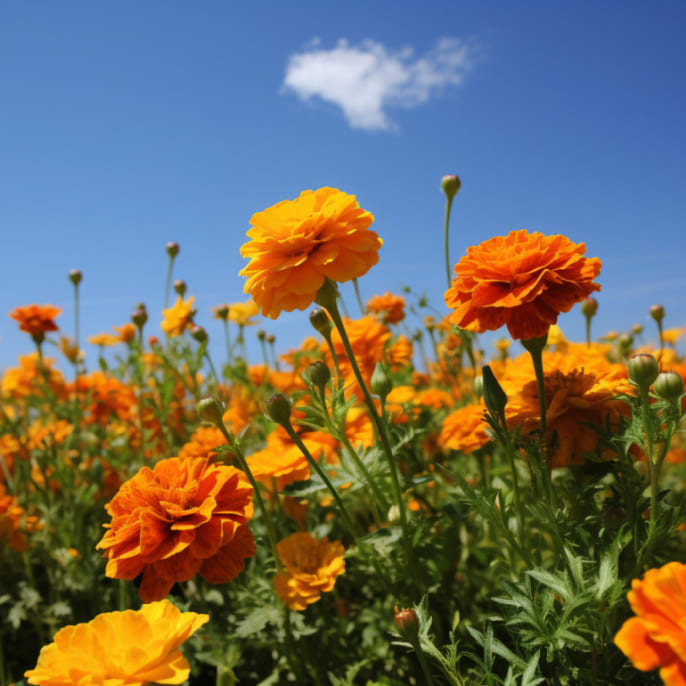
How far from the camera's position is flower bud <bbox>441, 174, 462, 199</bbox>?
172cm

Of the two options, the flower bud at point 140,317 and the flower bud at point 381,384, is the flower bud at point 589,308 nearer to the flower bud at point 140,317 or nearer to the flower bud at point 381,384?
the flower bud at point 381,384

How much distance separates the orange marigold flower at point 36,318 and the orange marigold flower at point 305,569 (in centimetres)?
198

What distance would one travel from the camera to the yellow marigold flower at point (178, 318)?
8.70 feet

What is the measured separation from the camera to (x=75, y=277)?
3014 millimetres

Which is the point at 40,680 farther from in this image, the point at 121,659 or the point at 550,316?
the point at 550,316

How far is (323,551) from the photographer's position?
5.11 feet

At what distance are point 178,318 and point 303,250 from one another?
65.6 inches

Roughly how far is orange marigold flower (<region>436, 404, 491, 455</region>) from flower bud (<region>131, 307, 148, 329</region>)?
70.7 inches

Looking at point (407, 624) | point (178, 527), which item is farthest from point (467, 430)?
point (178, 527)

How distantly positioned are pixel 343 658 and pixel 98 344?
2930mm

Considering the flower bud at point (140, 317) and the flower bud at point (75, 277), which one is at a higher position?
the flower bud at point (75, 277)

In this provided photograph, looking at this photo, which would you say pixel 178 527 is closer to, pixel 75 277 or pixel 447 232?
pixel 447 232

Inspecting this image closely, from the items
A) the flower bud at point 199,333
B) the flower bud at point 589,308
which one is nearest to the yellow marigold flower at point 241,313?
the flower bud at point 199,333

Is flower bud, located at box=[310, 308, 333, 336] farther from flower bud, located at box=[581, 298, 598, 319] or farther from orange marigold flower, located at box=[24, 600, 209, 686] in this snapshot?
flower bud, located at box=[581, 298, 598, 319]
